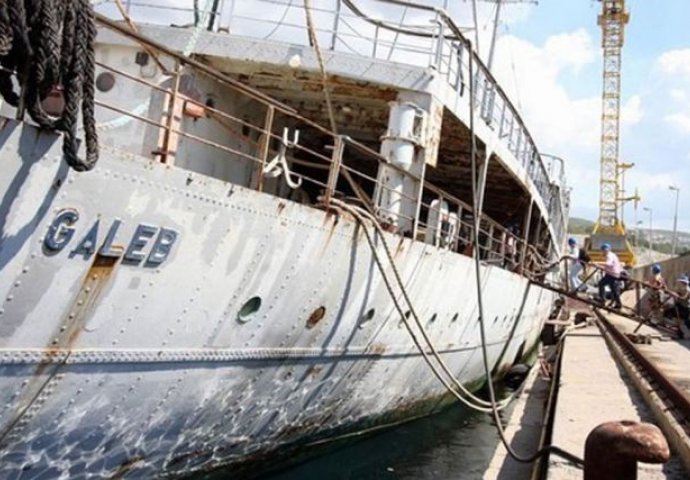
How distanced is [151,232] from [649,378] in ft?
25.2

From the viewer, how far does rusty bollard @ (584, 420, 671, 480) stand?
413 centimetres

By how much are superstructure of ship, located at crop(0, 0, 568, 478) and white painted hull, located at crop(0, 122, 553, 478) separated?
0.01m

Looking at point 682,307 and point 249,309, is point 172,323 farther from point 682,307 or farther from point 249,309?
point 682,307

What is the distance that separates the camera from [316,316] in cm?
584

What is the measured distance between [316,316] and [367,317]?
0.86 metres

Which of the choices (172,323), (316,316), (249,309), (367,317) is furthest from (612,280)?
(172,323)

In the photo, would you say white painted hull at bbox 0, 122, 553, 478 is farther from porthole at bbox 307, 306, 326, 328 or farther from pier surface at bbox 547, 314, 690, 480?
pier surface at bbox 547, 314, 690, 480

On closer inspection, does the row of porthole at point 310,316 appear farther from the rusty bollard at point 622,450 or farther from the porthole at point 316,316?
the rusty bollard at point 622,450

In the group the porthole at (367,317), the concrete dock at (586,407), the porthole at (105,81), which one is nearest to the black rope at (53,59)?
the porthole at (367,317)

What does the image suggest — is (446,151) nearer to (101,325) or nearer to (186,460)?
(186,460)

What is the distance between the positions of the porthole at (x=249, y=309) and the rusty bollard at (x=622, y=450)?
2.56 metres

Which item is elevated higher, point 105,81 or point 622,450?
point 105,81

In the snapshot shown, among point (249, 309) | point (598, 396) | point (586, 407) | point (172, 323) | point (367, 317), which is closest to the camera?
point (172, 323)

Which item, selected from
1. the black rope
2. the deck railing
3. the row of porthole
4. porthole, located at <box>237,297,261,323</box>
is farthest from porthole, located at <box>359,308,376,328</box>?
the black rope
